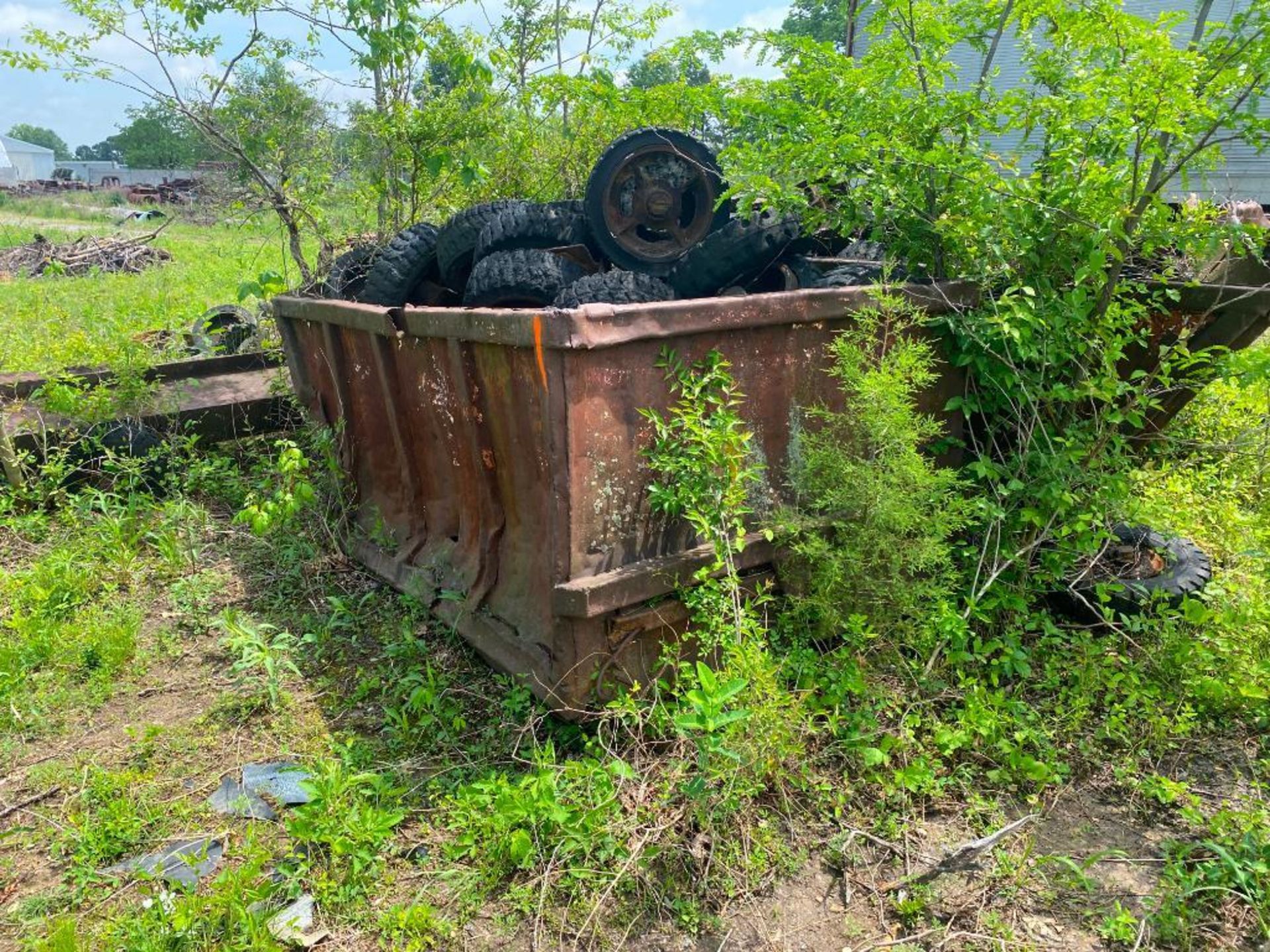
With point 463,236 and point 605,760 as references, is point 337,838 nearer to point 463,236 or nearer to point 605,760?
point 605,760

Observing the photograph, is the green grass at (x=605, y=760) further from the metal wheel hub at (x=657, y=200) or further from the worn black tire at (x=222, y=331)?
the worn black tire at (x=222, y=331)

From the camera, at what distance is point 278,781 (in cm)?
283

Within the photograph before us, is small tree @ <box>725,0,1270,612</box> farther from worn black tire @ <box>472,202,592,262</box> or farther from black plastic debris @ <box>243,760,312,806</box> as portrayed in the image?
black plastic debris @ <box>243,760,312,806</box>

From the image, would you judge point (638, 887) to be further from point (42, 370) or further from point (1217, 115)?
point (42, 370)

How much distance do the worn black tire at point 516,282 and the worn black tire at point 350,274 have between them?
133 centimetres

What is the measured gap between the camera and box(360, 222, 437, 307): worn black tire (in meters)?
4.82

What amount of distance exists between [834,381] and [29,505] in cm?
473

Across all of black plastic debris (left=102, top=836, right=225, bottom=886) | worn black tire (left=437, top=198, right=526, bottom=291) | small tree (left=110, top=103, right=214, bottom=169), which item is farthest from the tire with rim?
small tree (left=110, top=103, right=214, bottom=169)

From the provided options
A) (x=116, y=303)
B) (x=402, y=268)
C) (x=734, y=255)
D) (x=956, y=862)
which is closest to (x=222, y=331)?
(x=402, y=268)

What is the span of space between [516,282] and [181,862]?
8.99ft

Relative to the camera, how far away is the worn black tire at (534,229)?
4480mm

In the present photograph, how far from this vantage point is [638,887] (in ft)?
7.79

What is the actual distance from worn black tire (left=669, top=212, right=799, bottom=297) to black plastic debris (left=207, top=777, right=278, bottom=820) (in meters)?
2.76

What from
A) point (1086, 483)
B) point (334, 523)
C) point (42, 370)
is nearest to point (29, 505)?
point (42, 370)
